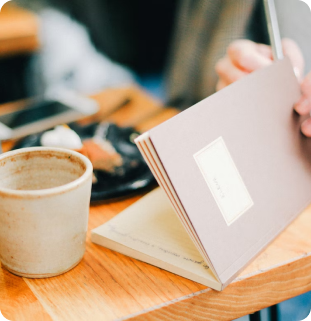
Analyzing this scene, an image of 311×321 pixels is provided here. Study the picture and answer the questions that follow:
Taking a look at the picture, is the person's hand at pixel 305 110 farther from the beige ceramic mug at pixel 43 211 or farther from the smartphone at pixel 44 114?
the smartphone at pixel 44 114

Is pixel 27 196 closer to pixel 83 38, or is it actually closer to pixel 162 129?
pixel 162 129

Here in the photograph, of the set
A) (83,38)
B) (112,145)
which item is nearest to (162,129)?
(112,145)

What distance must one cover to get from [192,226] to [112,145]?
44 centimetres

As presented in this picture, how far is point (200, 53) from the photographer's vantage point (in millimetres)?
1562

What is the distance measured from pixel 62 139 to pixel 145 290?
405 millimetres

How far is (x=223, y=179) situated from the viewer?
49 centimetres

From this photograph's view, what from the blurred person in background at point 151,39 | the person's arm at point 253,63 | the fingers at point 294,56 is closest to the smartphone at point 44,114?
the blurred person in background at point 151,39

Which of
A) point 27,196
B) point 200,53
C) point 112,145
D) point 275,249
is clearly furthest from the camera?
point 200,53

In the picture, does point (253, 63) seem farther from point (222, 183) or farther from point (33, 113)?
point (33, 113)

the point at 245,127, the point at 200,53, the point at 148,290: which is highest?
the point at 245,127

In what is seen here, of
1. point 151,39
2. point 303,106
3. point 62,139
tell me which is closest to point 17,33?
point 151,39

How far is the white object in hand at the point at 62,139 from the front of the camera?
2.49 ft

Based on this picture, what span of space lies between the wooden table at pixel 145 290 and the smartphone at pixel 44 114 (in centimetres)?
43

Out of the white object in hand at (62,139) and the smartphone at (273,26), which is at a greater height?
the smartphone at (273,26)
